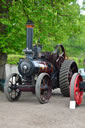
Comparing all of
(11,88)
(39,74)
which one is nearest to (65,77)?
(39,74)

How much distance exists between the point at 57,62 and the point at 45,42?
5.97ft

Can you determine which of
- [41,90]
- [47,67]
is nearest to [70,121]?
[41,90]

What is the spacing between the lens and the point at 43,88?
8.94 metres

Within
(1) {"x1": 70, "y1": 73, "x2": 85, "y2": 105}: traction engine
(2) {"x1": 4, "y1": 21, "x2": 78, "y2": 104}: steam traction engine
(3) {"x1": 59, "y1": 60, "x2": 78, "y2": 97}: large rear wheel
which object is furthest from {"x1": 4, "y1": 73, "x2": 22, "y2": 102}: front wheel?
(1) {"x1": 70, "y1": 73, "x2": 85, "y2": 105}: traction engine

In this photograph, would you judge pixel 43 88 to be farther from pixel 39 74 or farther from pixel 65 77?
pixel 65 77

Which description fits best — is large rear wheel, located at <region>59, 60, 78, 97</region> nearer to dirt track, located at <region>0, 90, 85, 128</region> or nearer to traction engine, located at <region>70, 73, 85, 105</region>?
traction engine, located at <region>70, 73, 85, 105</region>

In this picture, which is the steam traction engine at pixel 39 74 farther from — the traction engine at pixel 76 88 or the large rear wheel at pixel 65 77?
the traction engine at pixel 76 88

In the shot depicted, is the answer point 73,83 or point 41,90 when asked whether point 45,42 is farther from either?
point 73,83

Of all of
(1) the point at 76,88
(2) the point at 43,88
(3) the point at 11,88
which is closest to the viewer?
(1) the point at 76,88

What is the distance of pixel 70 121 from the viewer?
6117 mm

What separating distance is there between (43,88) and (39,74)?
108cm

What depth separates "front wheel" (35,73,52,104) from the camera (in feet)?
28.3

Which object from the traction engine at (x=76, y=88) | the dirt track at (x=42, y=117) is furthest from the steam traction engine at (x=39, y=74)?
the traction engine at (x=76, y=88)

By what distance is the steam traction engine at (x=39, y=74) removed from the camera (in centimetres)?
906
